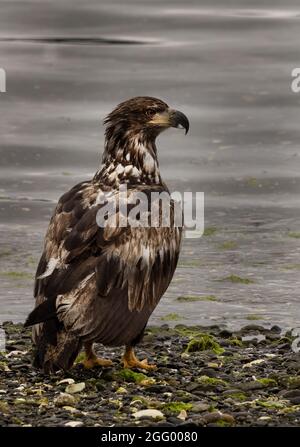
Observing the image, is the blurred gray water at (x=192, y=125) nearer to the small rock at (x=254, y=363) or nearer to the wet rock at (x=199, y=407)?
the small rock at (x=254, y=363)

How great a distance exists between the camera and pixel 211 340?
10891 mm

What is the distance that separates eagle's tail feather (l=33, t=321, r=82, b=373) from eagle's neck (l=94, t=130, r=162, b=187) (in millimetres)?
1531

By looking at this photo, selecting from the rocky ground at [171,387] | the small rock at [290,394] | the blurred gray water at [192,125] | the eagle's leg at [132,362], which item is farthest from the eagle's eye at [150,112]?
the small rock at [290,394]

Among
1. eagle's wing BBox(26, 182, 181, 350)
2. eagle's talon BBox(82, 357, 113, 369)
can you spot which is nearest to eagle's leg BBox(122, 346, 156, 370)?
eagle's talon BBox(82, 357, 113, 369)

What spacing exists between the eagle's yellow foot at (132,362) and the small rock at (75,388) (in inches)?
27.7

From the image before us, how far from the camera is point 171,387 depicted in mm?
9648

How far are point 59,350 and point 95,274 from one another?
1.73ft

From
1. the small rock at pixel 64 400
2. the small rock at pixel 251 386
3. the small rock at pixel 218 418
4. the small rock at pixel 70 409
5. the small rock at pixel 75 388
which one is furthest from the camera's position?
the small rock at pixel 251 386

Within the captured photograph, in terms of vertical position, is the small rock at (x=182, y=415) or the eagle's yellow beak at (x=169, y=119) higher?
the eagle's yellow beak at (x=169, y=119)

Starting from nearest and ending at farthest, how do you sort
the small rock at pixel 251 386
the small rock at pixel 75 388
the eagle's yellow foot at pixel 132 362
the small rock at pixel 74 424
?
the small rock at pixel 74 424 < the small rock at pixel 75 388 < the small rock at pixel 251 386 < the eagle's yellow foot at pixel 132 362

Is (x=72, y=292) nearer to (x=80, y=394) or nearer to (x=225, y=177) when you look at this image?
(x=80, y=394)

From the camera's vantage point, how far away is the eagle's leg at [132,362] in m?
10.2

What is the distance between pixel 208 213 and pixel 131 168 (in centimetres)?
455

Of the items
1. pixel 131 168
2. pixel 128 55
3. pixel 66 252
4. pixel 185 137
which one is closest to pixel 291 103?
pixel 185 137
